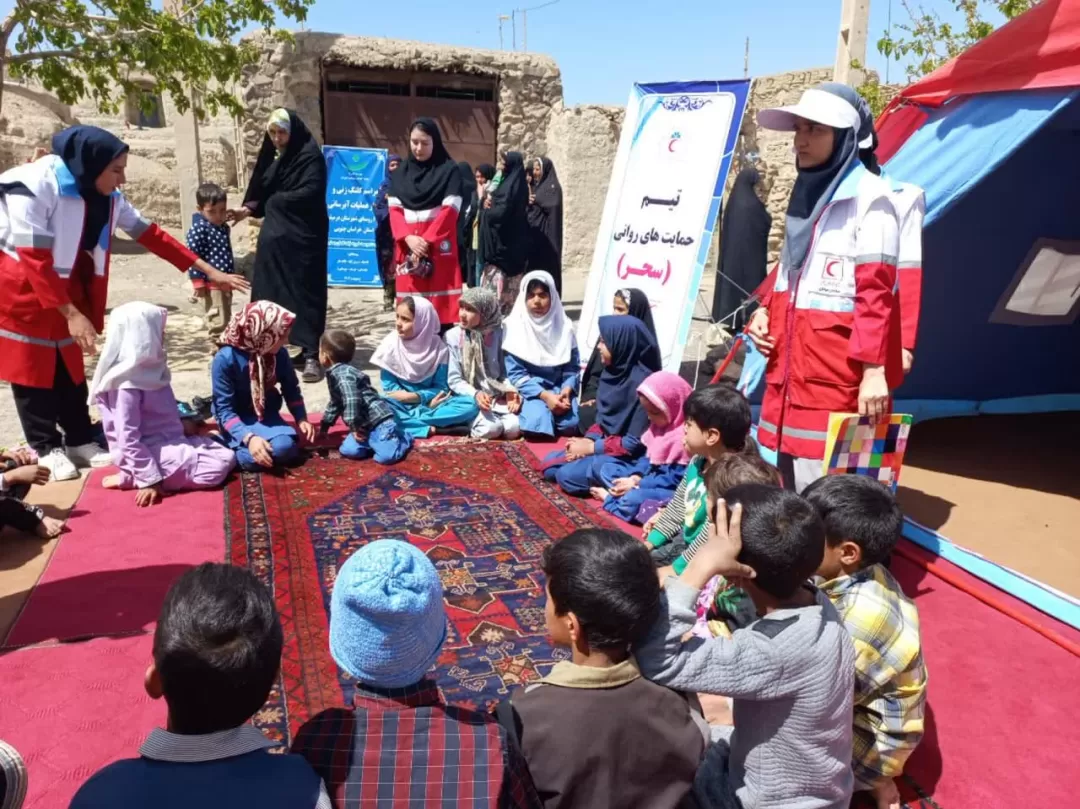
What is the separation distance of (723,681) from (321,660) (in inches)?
57.4

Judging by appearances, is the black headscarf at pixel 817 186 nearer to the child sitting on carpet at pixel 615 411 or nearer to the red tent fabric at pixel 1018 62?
the red tent fabric at pixel 1018 62

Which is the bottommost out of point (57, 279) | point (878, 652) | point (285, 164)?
point (878, 652)

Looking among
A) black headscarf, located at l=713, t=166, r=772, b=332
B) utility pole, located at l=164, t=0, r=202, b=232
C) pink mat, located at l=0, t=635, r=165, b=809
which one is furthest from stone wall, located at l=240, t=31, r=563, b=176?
pink mat, located at l=0, t=635, r=165, b=809

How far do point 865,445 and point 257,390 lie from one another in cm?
288

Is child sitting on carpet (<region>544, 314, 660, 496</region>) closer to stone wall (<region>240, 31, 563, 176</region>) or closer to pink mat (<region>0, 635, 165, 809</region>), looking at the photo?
pink mat (<region>0, 635, 165, 809</region>)

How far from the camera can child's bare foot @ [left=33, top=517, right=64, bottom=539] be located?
332 cm

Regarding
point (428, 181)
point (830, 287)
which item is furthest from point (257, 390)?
point (830, 287)

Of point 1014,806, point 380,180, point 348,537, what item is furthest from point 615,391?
point 380,180

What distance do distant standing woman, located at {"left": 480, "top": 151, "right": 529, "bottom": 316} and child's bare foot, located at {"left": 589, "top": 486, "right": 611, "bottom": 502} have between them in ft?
9.20

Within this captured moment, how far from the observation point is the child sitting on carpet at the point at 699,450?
9.43ft

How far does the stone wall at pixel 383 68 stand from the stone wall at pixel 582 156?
337 millimetres

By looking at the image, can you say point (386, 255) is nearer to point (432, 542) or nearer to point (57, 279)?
point (57, 279)

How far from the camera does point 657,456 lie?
3.76 metres

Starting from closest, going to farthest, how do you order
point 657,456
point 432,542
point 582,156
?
point 432,542
point 657,456
point 582,156
